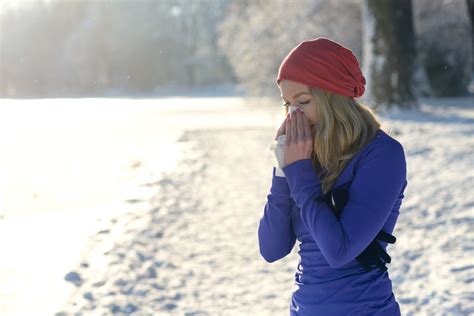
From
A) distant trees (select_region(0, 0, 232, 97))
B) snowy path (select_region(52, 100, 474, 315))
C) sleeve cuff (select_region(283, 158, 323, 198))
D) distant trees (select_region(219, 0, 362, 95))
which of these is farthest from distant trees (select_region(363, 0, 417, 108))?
distant trees (select_region(0, 0, 232, 97))

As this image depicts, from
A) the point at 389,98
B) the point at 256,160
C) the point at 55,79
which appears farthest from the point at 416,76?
the point at 55,79

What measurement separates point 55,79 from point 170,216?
37.4 metres

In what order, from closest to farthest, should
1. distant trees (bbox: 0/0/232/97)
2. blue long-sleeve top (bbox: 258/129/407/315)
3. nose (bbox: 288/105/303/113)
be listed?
blue long-sleeve top (bbox: 258/129/407/315)
nose (bbox: 288/105/303/113)
distant trees (bbox: 0/0/232/97)

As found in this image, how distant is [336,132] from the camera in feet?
5.73

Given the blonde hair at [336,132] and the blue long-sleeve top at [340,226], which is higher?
the blonde hair at [336,132]

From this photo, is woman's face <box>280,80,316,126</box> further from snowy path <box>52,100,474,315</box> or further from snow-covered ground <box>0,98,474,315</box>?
snow-covered ground <box>0,98,474,315</box>

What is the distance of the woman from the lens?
5.42 feet

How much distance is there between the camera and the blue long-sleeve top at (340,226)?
1646mm

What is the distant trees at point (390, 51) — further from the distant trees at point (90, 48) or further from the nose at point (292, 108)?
A: the distant trees at point (90, 48)

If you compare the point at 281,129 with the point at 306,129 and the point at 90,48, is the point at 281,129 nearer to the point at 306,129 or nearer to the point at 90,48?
the point at 306,129

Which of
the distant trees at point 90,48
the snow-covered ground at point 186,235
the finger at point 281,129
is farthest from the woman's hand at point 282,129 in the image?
the distant trees at point 90,48

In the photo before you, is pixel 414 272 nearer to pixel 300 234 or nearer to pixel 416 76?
pixel 300 234

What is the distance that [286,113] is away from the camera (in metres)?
1.85

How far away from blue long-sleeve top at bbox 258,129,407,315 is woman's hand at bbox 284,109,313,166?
0.06ft
